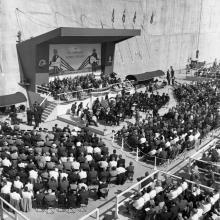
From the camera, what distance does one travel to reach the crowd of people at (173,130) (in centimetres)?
1722

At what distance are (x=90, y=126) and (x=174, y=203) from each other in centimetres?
1047

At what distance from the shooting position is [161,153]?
53.8 feet

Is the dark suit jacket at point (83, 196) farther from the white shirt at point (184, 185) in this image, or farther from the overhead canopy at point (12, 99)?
the overhead canopy at point (12, 99)

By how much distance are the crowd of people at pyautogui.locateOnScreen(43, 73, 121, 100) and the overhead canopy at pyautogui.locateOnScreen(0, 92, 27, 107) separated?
219 centimetres

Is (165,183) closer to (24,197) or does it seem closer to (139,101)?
(24,197)

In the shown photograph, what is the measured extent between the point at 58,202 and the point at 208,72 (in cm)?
3430

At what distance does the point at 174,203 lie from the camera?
39.3ft

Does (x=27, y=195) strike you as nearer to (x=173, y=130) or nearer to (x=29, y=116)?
(x=29, y=116)

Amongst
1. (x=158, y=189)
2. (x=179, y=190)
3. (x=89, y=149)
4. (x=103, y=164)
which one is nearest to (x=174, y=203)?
(x=179, y=190)

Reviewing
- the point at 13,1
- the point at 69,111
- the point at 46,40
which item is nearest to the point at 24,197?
the point at 69,111

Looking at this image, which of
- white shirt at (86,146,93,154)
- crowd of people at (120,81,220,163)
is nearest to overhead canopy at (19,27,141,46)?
crowd of people at (120,81,220,163)

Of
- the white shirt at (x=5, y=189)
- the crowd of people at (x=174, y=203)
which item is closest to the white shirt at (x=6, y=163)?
the white shirt at (x=5, y=189)

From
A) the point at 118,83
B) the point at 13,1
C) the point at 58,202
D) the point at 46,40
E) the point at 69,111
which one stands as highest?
the point at 13,1

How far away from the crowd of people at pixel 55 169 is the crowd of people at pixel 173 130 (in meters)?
2.49
